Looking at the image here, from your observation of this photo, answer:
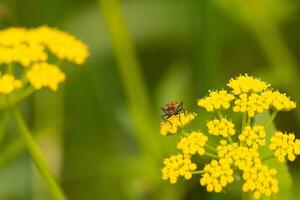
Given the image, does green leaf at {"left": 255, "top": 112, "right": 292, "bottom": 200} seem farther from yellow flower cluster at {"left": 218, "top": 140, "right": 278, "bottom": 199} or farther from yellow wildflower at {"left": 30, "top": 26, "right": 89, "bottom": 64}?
yellow wildflower at {"left": 30, "top": 26, "right": 89, "bottom": 64}

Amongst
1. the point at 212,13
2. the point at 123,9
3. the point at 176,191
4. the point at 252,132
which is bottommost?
the point at 252,132

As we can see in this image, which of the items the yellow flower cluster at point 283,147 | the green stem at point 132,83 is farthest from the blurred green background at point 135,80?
the yellow flower cluster at point 283,147

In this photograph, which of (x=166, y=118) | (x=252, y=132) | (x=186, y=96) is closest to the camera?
(x=252, y=132)

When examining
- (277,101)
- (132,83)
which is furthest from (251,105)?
(132,83)

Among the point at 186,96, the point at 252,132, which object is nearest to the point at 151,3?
the point at 186,96

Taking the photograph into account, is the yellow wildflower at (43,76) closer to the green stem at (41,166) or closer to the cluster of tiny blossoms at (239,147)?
the green stem at (41,166)

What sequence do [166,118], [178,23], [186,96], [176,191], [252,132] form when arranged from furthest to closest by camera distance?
[178,23]
[186,96]
[176,191]
[166,118]
[252,132]

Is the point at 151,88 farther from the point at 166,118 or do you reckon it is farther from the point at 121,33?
the point at 166,118
